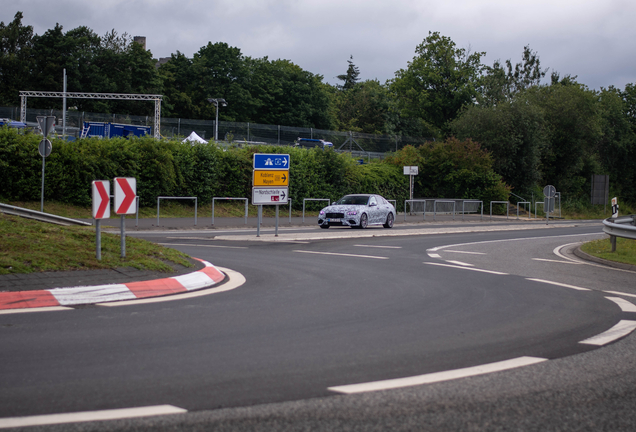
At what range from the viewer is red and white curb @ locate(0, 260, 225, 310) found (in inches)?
269

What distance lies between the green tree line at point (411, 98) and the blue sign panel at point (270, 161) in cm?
3716

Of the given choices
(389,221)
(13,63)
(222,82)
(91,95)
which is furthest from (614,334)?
(222,82)

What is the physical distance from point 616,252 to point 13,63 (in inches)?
2512

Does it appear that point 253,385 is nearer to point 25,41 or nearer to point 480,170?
point 480,170

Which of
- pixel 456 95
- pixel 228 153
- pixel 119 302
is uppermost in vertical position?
pixel 456 95

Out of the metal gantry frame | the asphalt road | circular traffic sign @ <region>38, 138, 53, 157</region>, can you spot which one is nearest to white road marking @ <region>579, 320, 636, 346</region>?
the asphalt road

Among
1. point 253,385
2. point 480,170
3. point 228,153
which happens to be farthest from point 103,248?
point 480,170

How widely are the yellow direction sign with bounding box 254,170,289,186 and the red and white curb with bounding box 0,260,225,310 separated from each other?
10126 millimetres

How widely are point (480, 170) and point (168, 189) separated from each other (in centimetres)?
2664

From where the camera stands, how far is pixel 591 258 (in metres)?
15.7

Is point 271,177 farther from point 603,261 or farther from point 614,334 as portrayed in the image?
point 614,334

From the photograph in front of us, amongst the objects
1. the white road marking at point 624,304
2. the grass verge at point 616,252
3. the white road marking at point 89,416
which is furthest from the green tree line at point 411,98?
the white road marking at point 89,416

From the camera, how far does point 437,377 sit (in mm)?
4535

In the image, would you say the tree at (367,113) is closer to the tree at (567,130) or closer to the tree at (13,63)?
the tree at (567,130)
